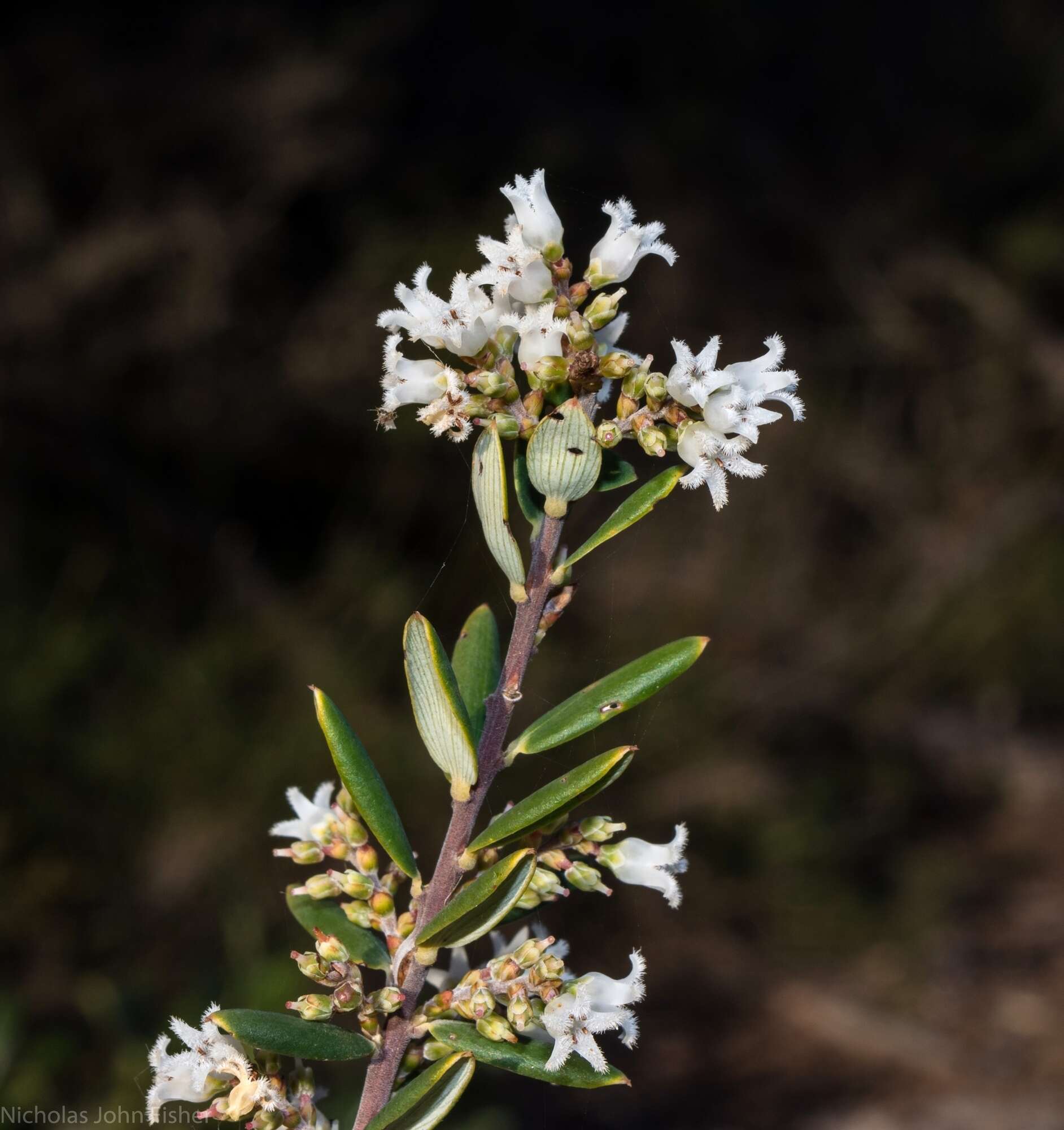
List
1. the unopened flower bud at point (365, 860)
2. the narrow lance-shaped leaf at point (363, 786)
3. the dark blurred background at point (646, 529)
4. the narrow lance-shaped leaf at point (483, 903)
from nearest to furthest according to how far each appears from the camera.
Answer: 1. the narrow lance-shaped leaf at point (483, 903)
2. the narrow lance-shaped leaf at point (363, 786)
3. the unopened flower bud at point (365, 860)
4. the dark blurred background at point (646, 529)

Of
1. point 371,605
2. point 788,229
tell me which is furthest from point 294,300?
point 788,229

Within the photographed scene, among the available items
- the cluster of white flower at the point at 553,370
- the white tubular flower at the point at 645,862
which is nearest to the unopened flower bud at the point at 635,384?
the cluster of white flower at the point at 553,370

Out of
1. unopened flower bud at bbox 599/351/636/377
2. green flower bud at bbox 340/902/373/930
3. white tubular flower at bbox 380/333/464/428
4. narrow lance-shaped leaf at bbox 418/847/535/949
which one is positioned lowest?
narrow lance-shaped leaf at bbox 418/847/535/949

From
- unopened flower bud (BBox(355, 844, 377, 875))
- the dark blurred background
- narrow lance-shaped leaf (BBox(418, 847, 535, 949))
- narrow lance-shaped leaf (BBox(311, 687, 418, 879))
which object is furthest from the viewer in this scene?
the dark blurred background

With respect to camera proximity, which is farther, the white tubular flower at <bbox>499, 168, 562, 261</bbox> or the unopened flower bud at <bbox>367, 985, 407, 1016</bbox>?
the white tubular flower at <bbox>499, 168, 562, 261</bbox>

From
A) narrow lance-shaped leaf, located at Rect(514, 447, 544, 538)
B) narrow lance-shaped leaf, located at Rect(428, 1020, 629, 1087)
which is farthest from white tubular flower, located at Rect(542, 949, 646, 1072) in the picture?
narrow lance-shaped leaf, located at Rect(514, 447, 544, 538)

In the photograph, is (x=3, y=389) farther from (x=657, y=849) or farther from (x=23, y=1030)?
(x=657, y=849)

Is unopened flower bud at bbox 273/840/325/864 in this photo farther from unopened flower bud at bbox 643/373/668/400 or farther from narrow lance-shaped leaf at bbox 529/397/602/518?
unopened flower bud at bbox 643/373/668/400

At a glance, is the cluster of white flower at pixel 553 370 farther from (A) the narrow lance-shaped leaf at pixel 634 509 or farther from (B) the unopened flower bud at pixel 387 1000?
(B) the unopened flower bud at pixel 387 1000
